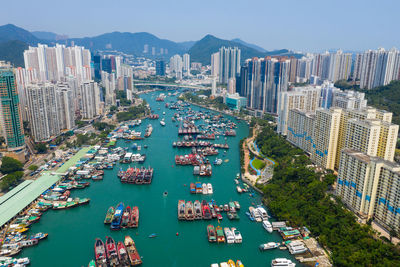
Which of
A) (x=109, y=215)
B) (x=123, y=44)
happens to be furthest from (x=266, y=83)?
(x=123, y=44)

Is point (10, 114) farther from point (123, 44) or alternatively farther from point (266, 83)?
point (123, 44)

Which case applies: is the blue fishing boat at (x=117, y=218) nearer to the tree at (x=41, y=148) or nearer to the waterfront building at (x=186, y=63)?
the tree at (x=41, y=148)

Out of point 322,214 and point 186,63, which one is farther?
point 186,63

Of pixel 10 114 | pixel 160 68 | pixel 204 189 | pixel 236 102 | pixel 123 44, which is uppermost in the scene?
pixel 123 44

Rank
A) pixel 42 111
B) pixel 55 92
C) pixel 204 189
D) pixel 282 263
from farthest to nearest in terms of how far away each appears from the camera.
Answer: pixel 55 92 → pixel 42 111 → pixel 204 189 → pixel 282 263

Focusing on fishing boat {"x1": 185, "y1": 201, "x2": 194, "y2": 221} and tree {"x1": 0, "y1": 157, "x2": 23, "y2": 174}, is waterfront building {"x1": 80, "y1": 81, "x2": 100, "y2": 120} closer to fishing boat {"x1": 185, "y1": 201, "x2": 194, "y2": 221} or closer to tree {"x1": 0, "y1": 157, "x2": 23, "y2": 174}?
tree {"x1": 0, "y1": 157, "x2": 23, "y2": 174}

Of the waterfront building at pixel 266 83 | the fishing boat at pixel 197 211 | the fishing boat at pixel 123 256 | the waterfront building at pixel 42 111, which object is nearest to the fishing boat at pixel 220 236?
the fishing boat at pixel 197 211

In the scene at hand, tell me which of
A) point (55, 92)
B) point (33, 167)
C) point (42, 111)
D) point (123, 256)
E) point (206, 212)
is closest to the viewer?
point (123, 256)
